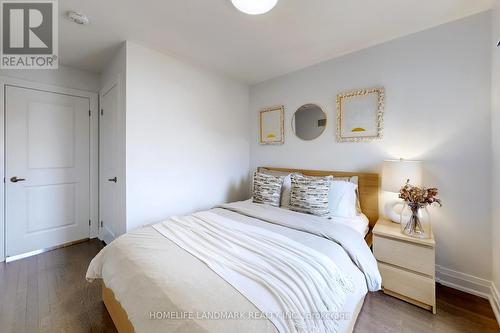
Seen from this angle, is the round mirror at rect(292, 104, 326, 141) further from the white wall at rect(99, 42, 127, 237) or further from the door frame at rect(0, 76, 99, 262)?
the door frame at rect(0, 76, 99, 262)

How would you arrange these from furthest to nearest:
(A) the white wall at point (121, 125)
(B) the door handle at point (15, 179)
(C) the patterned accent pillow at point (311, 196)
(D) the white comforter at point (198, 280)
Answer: (B) the door handle at point (15, 179) → (A) the white wall at point (121, 125) → (C) the patterned accent pillow at point (311, 196) → (D) the white comforter at point (198, 280)

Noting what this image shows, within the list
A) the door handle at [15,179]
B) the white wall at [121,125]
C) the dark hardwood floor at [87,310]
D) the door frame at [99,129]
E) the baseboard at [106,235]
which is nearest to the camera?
the dark hardwood floor at [87,310]

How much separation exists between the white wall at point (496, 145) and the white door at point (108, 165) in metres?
→ 3.49

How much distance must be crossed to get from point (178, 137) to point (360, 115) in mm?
2189

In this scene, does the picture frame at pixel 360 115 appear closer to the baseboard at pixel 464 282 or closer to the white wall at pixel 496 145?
the white wall at pixel 496 145

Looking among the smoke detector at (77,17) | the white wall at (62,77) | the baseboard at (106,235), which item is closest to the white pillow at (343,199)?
the baseboard at (106,235)

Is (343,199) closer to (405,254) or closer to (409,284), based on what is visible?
(405,254)

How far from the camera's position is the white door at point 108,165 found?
2477 millimetres

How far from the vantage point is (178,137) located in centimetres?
261

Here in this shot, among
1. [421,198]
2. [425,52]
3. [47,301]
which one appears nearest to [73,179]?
[47,301]

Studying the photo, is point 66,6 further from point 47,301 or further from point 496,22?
point 496,22

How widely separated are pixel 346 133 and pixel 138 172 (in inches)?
95.6

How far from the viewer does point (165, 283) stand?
1.04 meters

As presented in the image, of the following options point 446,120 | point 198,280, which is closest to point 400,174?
point 446,120
